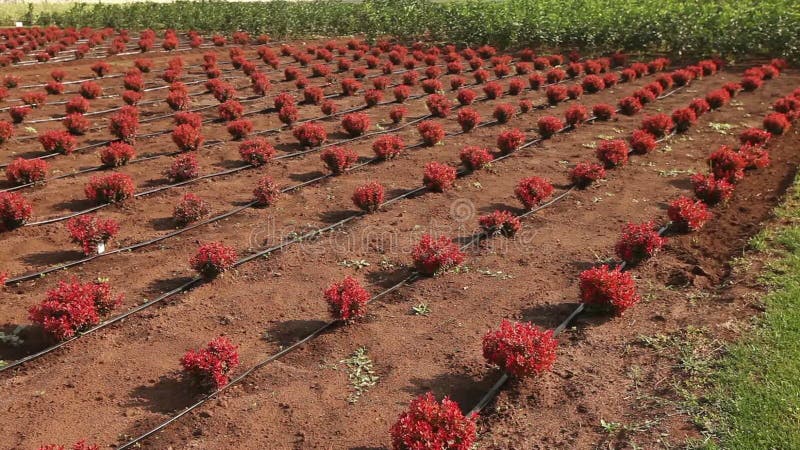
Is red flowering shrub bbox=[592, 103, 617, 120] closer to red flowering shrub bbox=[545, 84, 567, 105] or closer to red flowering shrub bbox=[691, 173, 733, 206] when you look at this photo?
red flowering shrub bbox=[545, 84, 567, 105]

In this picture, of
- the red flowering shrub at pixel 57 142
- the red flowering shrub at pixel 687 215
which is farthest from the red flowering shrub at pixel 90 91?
the red flowering shrub at pixel 687 215

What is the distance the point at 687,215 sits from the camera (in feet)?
26.8

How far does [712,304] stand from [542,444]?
10.0 feet

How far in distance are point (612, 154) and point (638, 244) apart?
12.7 feet

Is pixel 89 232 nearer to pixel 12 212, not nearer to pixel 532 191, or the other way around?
pixel 12 212

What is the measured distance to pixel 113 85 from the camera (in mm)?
17609

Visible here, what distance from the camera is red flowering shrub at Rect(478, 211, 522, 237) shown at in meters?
8.27

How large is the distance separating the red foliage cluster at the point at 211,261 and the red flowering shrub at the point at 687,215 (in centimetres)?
606

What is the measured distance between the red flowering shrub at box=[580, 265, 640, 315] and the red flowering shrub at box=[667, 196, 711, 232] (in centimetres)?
243

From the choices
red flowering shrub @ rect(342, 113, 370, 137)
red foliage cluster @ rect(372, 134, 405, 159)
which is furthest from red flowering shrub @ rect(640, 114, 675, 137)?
red flowering shrub @ rect(342, 113, 370, 137)

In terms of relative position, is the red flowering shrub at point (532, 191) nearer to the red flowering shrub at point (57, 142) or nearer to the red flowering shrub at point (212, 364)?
the red flowering shrub at point (212, 364)

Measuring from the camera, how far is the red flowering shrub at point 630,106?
14.3 metres

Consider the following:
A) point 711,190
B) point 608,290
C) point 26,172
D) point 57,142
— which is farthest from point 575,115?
point 26,172

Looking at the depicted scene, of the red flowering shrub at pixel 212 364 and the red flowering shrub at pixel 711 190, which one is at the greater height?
the red flowering shrub at pixel 711 190
